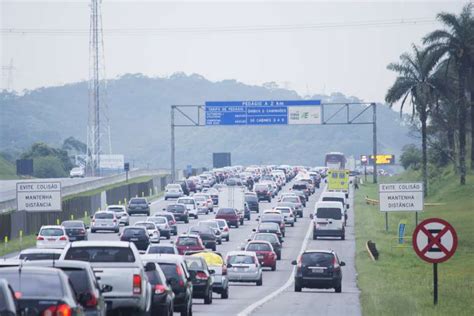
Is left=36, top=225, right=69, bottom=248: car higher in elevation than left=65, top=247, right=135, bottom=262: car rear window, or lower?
lower

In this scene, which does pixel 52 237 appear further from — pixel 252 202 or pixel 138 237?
pixel 252 202

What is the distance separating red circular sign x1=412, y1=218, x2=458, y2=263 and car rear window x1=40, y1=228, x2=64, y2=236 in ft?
136

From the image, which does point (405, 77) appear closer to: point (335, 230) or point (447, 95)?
point (447, 95)

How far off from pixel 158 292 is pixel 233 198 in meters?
71.8

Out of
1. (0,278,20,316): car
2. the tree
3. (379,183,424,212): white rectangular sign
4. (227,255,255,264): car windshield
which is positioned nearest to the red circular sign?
(0,278,20,316): car

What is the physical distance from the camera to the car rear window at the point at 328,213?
266 ft

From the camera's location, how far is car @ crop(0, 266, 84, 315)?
17922 millimetres

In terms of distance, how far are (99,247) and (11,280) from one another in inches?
262

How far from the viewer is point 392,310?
32.4 metres

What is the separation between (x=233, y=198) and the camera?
98188 millimetres

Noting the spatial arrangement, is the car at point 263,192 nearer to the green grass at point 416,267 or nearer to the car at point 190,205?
the green grass at point 416,267

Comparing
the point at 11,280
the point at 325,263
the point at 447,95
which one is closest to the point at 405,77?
the point at 447,95

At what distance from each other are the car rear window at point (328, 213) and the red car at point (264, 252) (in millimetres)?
19734

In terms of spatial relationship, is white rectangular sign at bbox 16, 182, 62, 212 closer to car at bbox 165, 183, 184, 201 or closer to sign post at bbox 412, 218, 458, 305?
sign post at bbox 412, 218, 458, 305
